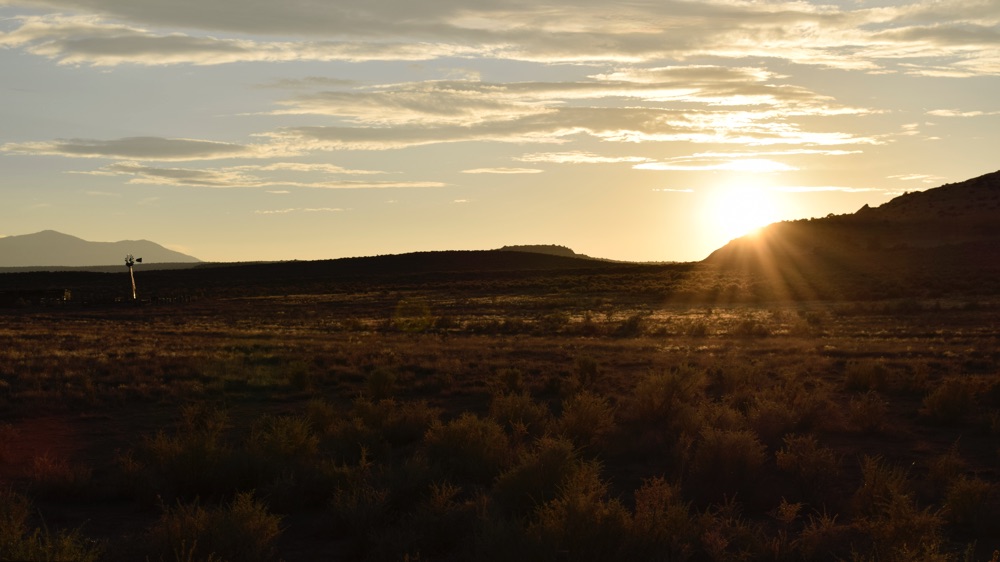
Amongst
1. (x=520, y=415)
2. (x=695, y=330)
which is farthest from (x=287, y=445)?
(x=695, y=330)

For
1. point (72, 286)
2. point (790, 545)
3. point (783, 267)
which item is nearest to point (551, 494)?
point (790, 545)

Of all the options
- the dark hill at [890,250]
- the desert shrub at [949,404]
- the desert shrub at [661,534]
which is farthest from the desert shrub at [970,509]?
the dark hill at [890,250]

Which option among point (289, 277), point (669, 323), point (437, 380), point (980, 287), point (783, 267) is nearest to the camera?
point (437, 380)

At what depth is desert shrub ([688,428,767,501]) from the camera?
1122 cm

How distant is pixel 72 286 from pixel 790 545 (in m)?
117

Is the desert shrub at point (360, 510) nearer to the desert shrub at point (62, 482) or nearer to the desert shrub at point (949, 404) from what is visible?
the desert shrub at point (62, 482)

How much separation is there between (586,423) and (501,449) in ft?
7.91

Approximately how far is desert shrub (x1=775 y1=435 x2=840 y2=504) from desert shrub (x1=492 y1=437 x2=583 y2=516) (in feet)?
10.1

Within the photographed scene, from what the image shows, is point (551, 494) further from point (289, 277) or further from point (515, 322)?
point (289, 277)

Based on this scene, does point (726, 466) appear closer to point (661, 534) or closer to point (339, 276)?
point (661, 534)

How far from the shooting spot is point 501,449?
40.5ft

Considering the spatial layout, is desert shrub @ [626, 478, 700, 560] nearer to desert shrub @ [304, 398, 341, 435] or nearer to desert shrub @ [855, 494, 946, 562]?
desert shrub @ [855, 494, 946, 562]

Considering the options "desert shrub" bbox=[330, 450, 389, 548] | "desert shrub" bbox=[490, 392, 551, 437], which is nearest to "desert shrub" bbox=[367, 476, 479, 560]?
"desert shrub" bbox=[330, 450, 389, 548]

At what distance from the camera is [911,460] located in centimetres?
1333
